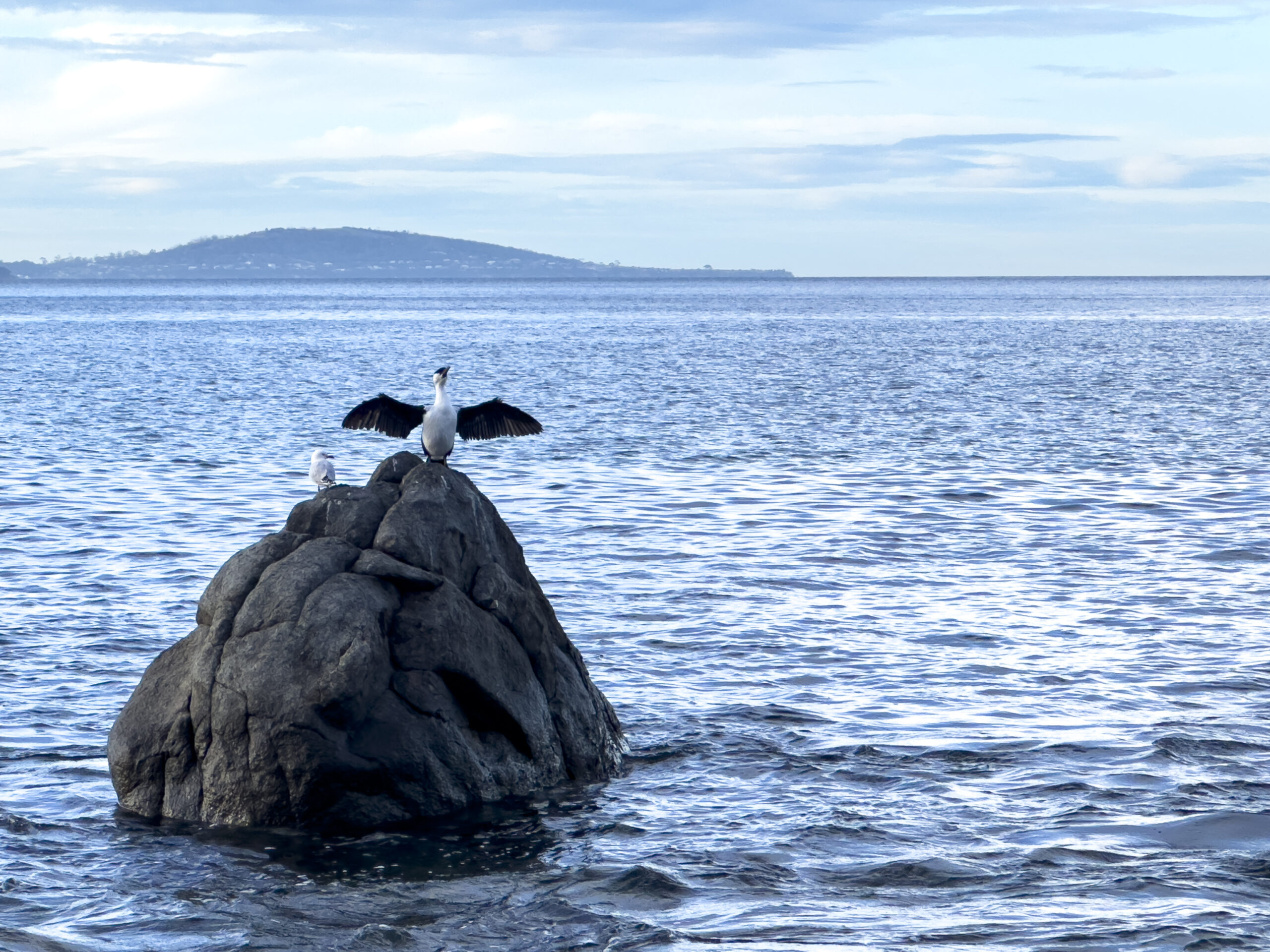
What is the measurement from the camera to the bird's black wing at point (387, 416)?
47.8 feet

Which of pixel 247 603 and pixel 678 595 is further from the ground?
pixel 247 603

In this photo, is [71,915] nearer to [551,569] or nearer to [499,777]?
[499,777]

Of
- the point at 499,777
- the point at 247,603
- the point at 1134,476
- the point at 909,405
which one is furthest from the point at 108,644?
the point at 909,405

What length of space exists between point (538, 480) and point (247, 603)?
19.4 metres

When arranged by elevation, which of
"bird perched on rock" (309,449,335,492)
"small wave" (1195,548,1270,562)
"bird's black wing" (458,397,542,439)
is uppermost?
"bird's black wing" (458,397,542,439)

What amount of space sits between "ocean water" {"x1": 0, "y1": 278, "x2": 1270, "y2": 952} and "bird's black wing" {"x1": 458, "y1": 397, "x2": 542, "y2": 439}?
3.12 m

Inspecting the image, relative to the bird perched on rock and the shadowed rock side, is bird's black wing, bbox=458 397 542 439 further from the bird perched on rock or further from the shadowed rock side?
the bird perched on rock

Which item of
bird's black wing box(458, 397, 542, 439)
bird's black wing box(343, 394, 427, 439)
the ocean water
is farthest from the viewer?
bird's black wing box(458, 397, 542, 439)

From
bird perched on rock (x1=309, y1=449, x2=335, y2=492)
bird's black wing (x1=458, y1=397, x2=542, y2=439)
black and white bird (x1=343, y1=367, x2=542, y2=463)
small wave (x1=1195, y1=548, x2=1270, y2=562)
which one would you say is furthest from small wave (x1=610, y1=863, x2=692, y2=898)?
small wave (x1=1195, y1=548, x2=1270, y2=562)

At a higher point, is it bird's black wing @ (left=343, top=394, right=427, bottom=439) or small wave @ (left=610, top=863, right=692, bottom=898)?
bird's black wing @ (left=343, top=394, right=427, bottom=439)

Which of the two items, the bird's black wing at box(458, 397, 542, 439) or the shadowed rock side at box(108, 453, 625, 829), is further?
the bird's black wing at box(458, 397, 542, 439)

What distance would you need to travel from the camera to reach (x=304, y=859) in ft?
34.7

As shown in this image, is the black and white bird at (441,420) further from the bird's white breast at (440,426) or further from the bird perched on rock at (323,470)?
the bird perched on rock at (323,470)

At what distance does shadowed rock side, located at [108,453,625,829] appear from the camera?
11.2m
